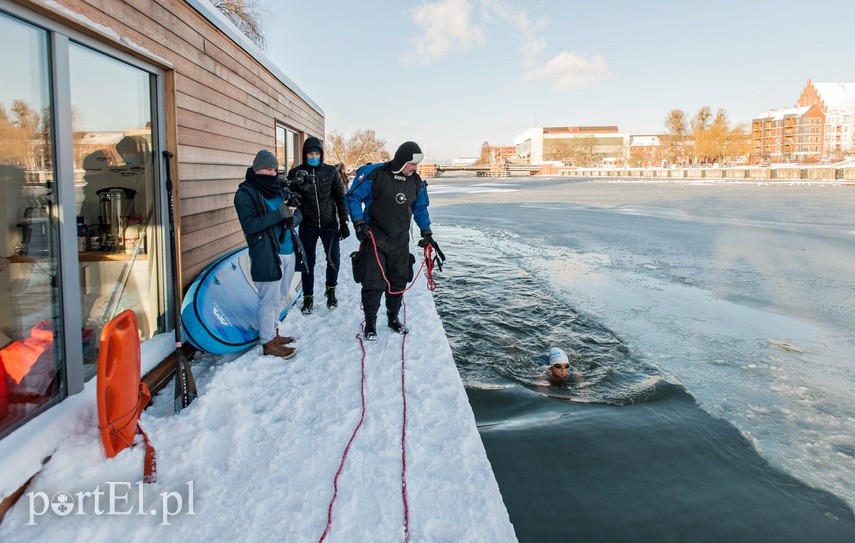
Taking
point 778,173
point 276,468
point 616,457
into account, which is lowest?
point 616,457

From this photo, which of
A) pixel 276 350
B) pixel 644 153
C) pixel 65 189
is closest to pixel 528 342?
pixel 276 350

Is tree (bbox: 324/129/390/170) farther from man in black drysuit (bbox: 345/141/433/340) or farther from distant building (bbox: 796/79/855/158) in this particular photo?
distant building (bbox: 796/79/855/158)

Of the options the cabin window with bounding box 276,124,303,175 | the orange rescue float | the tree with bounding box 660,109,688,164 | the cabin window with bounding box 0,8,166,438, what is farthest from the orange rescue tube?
the tree with bounding box 660,109,688,164

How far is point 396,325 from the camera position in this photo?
537 cm

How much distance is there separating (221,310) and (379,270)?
141cm

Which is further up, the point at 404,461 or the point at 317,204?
the point at 317,204

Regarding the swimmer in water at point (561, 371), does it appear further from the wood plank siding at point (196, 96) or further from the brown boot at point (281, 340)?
the wood plank siding at point (196, 96)

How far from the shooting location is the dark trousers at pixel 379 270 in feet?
16.2

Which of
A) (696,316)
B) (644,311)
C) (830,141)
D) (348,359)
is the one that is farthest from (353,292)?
(830,141)

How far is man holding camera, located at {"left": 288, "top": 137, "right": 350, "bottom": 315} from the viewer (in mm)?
5555

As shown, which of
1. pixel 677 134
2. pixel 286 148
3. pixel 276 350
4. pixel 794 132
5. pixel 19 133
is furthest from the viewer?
pixel 794 132

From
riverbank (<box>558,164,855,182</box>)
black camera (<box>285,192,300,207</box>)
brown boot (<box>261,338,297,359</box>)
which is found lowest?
brown boot (<box>261,338,297,359</box>)

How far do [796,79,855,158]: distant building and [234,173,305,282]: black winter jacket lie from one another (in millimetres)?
127033

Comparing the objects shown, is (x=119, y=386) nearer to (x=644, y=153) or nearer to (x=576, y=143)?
(x=576, y=143)
